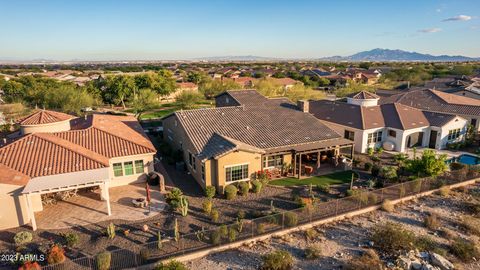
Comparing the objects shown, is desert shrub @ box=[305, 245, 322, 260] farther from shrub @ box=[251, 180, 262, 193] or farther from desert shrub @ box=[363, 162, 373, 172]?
desert shrub @ box=[363, 162, 373, 172]

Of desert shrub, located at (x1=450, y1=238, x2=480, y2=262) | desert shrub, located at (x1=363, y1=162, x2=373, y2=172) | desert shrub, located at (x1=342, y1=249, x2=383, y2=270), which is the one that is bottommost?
desert shrub, located at (x1=450, y1=238, x2=480, y2=262)

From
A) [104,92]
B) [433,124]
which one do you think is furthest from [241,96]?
[104,92]

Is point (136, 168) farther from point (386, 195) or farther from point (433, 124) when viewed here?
point (433, 124)

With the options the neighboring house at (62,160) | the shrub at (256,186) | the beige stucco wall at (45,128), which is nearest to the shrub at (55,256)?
the neighboring house at (62,160)

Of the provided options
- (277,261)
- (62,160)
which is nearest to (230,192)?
(277,261)

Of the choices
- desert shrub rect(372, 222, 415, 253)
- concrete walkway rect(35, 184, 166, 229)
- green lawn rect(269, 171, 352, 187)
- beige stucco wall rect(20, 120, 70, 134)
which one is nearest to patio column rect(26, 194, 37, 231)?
concrete walkway rect(35, 184, 166, 229)

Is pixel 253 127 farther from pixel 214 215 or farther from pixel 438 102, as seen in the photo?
pixel 438 102
